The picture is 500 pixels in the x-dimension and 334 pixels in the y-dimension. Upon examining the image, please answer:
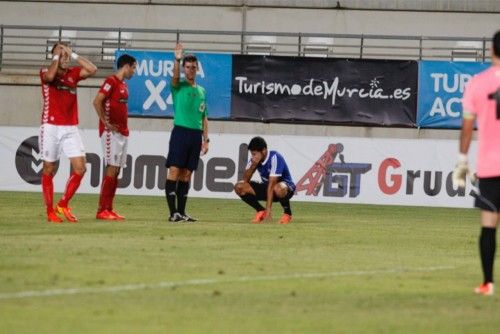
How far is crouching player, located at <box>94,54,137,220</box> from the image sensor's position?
63.6 feet

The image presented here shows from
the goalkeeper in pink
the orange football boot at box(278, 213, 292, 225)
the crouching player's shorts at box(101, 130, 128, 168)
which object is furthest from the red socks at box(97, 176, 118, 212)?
the goalkeeper in pink

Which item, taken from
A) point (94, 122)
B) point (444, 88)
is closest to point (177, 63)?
point (444, 88)

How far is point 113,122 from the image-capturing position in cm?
1956

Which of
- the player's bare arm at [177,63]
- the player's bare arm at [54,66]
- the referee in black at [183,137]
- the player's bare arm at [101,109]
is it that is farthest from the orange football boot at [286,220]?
the player's bare arm at [54,66]

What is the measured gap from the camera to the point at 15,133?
94.4ft

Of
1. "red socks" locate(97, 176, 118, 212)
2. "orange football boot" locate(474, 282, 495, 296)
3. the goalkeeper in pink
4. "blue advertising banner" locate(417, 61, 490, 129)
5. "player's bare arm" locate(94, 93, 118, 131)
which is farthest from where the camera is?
"blue advertising banner" locate(417, 61, 490, 129)

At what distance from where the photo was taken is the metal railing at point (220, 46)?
1313 inches

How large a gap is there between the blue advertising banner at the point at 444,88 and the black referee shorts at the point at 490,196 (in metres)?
17.8

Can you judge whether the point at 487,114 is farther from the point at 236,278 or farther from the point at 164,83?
the point at 164,83

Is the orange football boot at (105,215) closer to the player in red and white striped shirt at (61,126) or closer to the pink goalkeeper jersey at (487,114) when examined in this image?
the player in red and white striped shirt at (61,126)

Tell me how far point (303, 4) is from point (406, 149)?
12811 millimetres

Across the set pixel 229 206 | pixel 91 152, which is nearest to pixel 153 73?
pixel 91 152

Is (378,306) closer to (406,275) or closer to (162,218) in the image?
(406,275)

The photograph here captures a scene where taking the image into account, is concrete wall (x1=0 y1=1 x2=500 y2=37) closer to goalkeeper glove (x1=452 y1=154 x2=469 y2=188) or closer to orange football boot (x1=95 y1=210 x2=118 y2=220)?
orange football boot (x1=95 y1=210 x2=118 y2=220)
